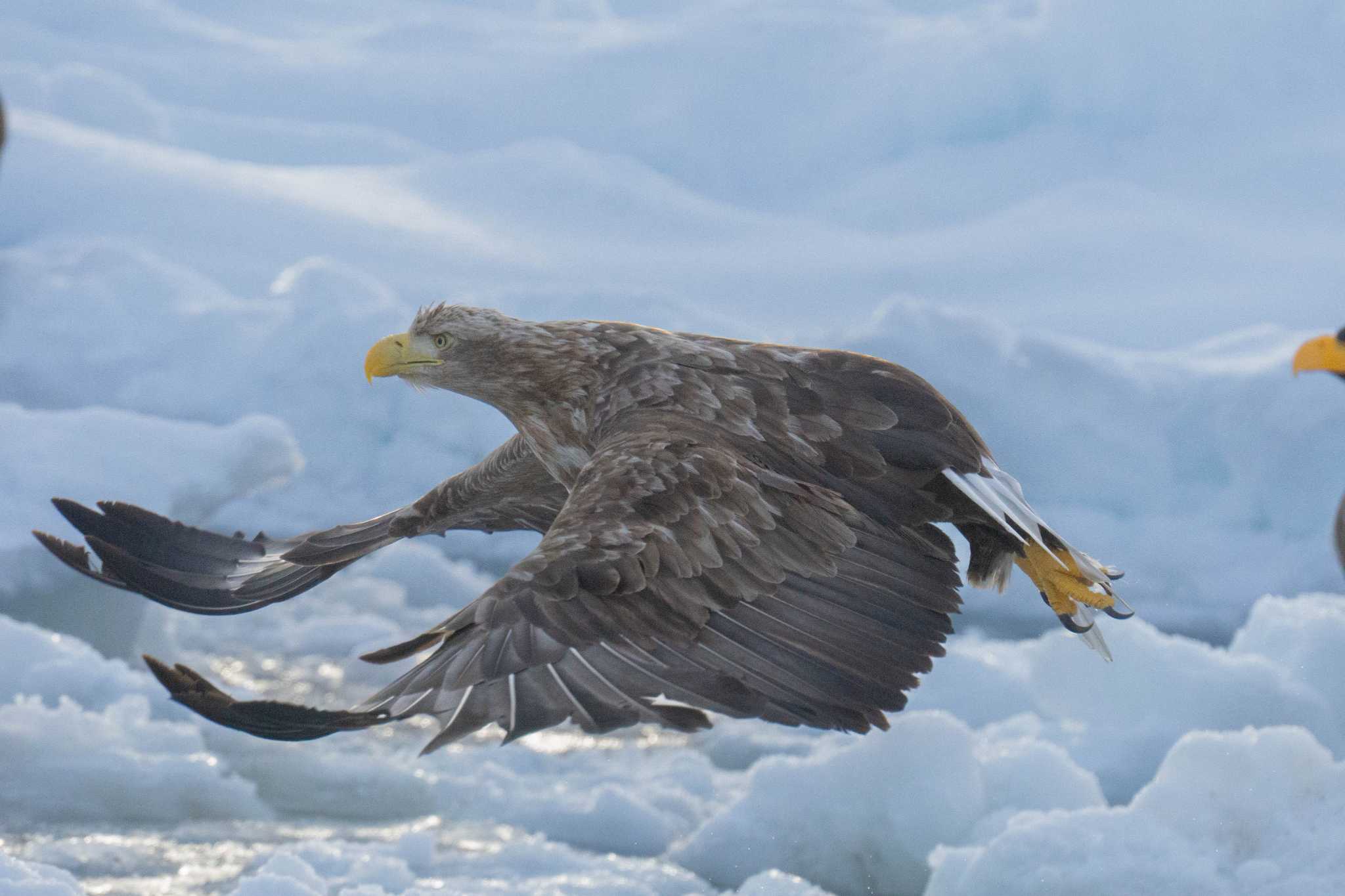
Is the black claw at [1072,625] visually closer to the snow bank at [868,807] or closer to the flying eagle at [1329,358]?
the flying eagle at [1329,358]

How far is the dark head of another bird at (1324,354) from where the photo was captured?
5.50m

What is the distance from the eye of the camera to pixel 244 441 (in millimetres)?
12625

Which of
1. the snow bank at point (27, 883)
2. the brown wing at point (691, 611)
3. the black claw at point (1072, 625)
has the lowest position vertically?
the snow bank at point (27, 883)

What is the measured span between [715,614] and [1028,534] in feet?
2.99

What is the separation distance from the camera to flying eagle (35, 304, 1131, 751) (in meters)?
2.89

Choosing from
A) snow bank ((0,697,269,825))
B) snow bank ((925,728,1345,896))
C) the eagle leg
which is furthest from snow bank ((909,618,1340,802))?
the eagle leg

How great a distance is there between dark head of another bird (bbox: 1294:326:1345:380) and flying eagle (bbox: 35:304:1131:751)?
2059mm

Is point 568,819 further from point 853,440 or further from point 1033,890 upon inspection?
point 853,440

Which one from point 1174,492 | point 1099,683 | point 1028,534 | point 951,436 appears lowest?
point 1028,534

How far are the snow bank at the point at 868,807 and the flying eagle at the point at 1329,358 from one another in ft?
12.5

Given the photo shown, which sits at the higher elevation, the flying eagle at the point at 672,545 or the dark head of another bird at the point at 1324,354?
the dark head of another bird at the point at 1324,354

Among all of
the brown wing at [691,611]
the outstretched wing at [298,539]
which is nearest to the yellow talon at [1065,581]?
the brown wing at [691,611]

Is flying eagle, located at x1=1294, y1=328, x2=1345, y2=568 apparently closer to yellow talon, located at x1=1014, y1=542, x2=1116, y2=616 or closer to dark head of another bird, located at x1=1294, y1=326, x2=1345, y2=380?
dark head of another bird, located at x1=1294, y1=326, x2=1345, y2=380

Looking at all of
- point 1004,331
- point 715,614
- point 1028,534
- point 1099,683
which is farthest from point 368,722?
point 1004,331
